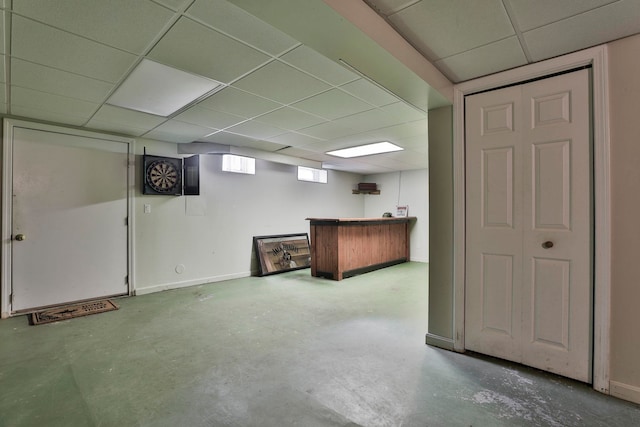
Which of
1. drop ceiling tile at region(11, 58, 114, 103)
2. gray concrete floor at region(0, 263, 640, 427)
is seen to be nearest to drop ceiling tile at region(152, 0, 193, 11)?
drop ceiling tile at region(11, 58, 114, 103)

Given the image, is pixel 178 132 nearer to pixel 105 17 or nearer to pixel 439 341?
pixel 105 17

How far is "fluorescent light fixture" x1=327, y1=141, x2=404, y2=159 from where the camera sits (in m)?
5.07

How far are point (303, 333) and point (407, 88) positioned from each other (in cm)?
249

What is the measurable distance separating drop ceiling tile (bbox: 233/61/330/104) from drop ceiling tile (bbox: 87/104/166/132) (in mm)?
1550

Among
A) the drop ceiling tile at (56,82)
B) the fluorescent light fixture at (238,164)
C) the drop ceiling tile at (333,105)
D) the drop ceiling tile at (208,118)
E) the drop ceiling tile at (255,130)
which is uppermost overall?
the drop ceiling tile at (255,130)

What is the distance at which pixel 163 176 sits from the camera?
459cm

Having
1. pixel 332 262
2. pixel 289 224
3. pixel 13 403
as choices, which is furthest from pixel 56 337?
pixel 289 224

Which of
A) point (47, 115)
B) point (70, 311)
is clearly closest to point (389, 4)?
point (47, 115)

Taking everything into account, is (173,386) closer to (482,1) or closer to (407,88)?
(407,88)

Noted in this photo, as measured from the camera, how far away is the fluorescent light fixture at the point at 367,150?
16.6ft

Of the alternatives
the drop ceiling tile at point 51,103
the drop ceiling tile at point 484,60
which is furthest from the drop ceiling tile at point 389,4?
the drop ceiling tile at point 51,103

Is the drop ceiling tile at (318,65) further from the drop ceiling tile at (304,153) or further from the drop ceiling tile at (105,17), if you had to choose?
the drop ceiling tile at (304,153)

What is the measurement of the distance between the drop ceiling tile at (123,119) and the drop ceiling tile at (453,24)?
3052 mm

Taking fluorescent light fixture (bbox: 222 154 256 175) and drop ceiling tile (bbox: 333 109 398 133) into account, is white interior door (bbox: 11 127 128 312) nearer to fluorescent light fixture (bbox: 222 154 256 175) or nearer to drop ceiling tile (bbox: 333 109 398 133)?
fluorescent light fixture (bbox: 222 154 256 175)
